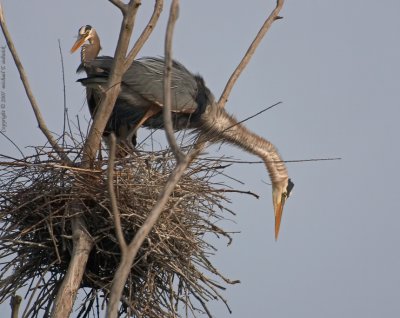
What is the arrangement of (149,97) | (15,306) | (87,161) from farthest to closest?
(149,97) → (87,161) → (15,306)

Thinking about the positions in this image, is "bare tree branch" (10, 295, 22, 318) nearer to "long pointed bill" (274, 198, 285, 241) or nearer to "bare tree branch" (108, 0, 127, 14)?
"bare tree branch" (108, 0, 127, 14)

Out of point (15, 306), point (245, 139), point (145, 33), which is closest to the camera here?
point (15, 306)

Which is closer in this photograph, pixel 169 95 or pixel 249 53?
pixel 169 95

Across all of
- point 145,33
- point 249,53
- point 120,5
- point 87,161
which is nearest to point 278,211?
point 249,53

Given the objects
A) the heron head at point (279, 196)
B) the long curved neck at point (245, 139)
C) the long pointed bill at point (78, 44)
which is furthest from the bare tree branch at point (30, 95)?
the heron head at point (279, 196)

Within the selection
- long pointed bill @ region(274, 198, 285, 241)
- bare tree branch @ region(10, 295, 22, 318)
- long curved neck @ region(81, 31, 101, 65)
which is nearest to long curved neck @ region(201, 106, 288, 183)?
long pointed bill @ region(274, 198, 285, 241)

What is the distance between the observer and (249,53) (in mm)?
5750

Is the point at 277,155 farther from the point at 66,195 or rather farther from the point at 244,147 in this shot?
the point at 66,195

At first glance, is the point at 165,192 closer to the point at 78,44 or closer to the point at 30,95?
the point at 30,95

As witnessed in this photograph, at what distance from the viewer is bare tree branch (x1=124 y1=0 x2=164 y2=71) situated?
179 inches

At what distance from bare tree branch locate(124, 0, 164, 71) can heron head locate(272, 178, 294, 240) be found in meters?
3.65

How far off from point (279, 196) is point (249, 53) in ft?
8.54

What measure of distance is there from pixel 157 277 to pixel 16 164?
0.96 metres

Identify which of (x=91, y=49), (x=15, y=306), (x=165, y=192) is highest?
(x=91, y=49)
